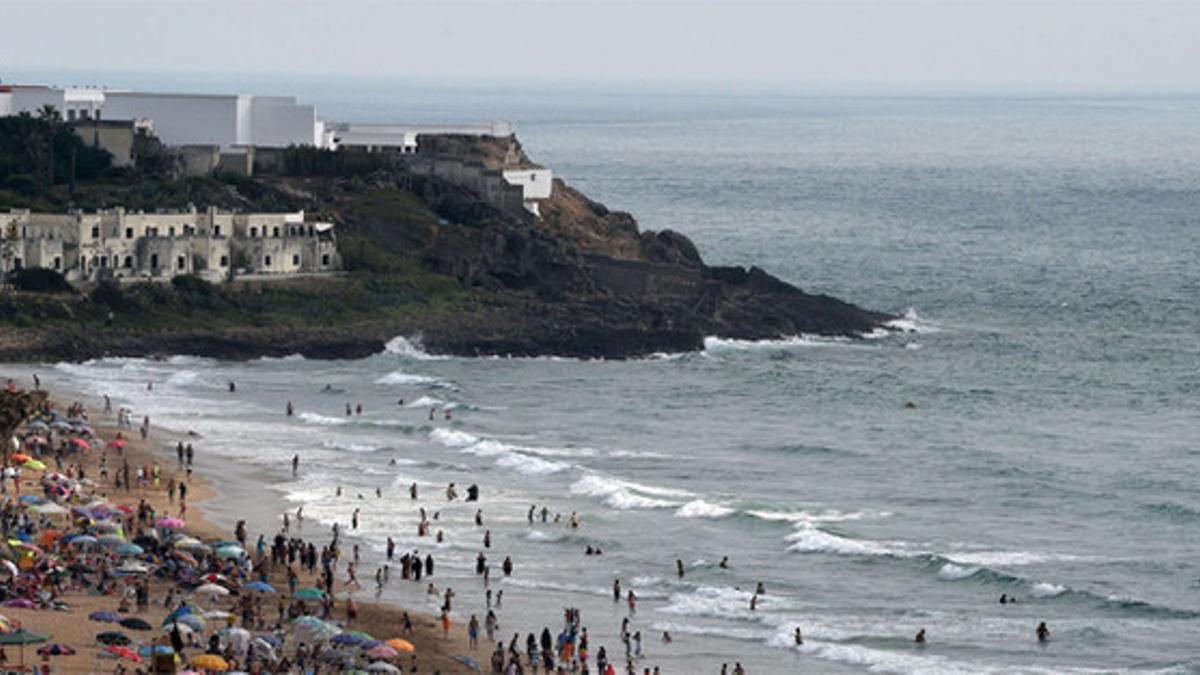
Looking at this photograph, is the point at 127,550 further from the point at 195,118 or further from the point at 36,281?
the point at 195,118

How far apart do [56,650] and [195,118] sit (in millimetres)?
76346

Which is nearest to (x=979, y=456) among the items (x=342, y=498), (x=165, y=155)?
(x=342, y=498)

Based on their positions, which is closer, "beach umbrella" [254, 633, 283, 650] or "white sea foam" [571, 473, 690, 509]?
"beach umbrella" [254, 633, 283, 650]

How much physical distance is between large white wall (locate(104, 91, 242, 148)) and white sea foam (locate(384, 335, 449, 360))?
22618mm

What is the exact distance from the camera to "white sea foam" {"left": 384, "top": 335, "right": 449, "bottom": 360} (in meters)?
105

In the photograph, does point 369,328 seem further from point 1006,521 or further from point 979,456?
point 1006,521

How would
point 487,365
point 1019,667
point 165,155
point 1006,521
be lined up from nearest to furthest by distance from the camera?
point 1019,667
point 1006,521
point 487,365
point 165,155

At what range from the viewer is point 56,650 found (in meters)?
50.5

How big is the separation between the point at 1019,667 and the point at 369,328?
54486mm

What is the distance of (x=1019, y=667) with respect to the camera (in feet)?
178

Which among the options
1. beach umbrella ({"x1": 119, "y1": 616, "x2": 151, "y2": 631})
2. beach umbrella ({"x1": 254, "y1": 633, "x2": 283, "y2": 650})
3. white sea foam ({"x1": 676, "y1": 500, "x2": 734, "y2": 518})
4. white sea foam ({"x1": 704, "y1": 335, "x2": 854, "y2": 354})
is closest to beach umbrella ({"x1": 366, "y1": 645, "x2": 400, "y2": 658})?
beach umbrella ({"x1": 254, "y1": 633, "x2": 283, "y2": 650})

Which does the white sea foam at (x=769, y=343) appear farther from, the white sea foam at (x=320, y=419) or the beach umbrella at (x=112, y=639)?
the beach umbrella at (x=112, y=639)

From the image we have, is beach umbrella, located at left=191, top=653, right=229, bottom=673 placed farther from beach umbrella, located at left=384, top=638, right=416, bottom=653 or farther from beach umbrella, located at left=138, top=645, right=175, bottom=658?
beach umbrella, located at left=384, top=638, right=416, bottom=653

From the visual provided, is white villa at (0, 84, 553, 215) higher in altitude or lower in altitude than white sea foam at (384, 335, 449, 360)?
higher
